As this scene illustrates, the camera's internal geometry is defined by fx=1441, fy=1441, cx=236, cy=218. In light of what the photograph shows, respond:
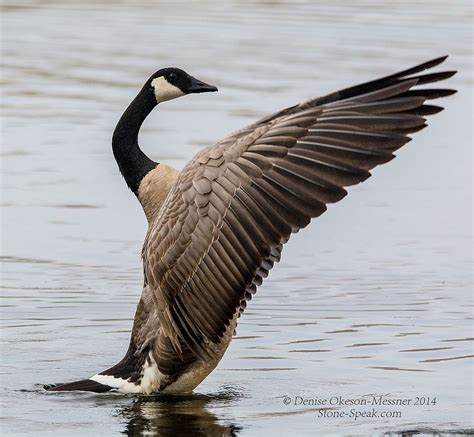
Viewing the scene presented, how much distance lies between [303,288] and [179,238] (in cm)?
316

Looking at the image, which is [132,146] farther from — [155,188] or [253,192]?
[253,192]

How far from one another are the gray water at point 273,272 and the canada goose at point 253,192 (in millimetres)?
695

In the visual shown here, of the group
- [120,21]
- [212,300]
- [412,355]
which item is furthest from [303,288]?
[120,21]

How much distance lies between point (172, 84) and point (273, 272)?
2.35 metres

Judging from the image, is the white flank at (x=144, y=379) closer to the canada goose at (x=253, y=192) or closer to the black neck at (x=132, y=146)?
the canada goose at (x=253, y=192)

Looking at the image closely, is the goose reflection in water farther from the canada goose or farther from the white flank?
the canada goose

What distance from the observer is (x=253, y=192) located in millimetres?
7176

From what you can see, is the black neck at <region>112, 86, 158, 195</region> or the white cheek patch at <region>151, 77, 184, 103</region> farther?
the white cheek patch at <region>151, 77, 184, 103</region>

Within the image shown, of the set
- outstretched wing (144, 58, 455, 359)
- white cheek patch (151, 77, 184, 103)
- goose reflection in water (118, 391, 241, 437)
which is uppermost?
white cheek patch (151, 77, 184, 103)

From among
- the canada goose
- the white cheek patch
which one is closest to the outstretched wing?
the canada goose

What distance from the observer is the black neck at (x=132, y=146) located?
28.5 feet

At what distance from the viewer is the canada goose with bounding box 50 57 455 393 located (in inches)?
274

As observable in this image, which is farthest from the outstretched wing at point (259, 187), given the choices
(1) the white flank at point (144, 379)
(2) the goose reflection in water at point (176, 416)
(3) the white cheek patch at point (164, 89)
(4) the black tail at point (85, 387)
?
(3) the white cheek patch at point (164, 89)

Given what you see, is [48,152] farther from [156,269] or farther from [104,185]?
[156,269]
